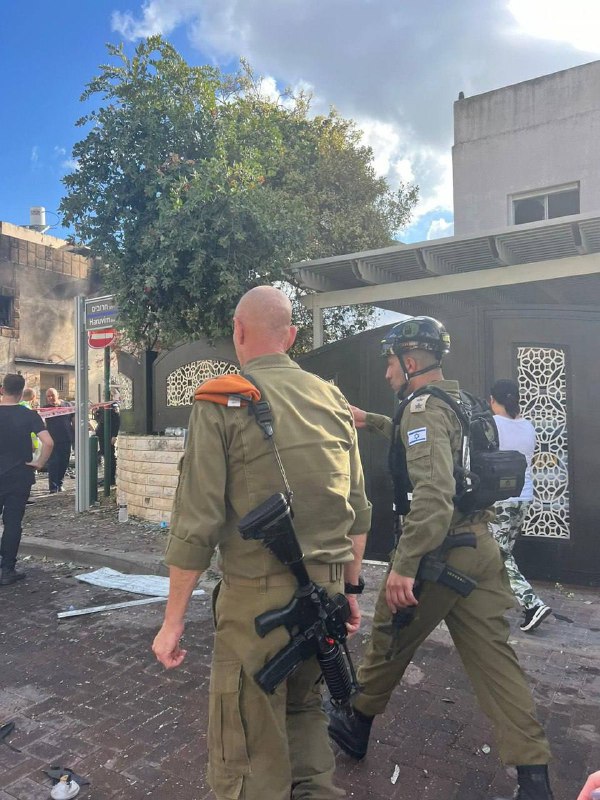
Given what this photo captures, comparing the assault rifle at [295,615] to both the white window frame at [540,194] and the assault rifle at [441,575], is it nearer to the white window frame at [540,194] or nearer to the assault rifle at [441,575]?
the assault rifle at [441,575]

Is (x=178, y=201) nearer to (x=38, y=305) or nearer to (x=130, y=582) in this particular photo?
(x=130, y=582)

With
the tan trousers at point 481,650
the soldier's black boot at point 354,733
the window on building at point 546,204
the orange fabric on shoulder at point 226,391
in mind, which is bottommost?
the soldier's black boot at point 354,733

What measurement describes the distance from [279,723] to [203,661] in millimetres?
2218

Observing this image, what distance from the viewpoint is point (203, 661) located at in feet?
12.4

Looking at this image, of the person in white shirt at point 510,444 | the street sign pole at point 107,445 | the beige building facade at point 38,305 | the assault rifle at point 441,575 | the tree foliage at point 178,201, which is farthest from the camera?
the beige building facade at point 38,305

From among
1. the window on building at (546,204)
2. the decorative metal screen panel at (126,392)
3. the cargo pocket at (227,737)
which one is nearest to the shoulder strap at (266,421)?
the cargo pocket at (227,737)

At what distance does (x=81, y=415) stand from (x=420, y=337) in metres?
6.79

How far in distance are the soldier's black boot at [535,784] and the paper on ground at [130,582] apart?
3.35 m

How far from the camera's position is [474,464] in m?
2.58

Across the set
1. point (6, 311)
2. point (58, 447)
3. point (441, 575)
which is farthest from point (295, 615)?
point (6, 311)

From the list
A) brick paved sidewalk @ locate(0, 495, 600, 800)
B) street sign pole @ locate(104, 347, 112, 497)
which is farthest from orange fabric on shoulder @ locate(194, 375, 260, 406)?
street sign pole @ locate(104, 347, 112, 497)

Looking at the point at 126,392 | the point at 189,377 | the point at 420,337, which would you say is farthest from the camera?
the point at 126,392

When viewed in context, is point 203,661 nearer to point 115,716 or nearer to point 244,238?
point 115,716

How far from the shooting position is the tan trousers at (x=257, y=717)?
170 cm
